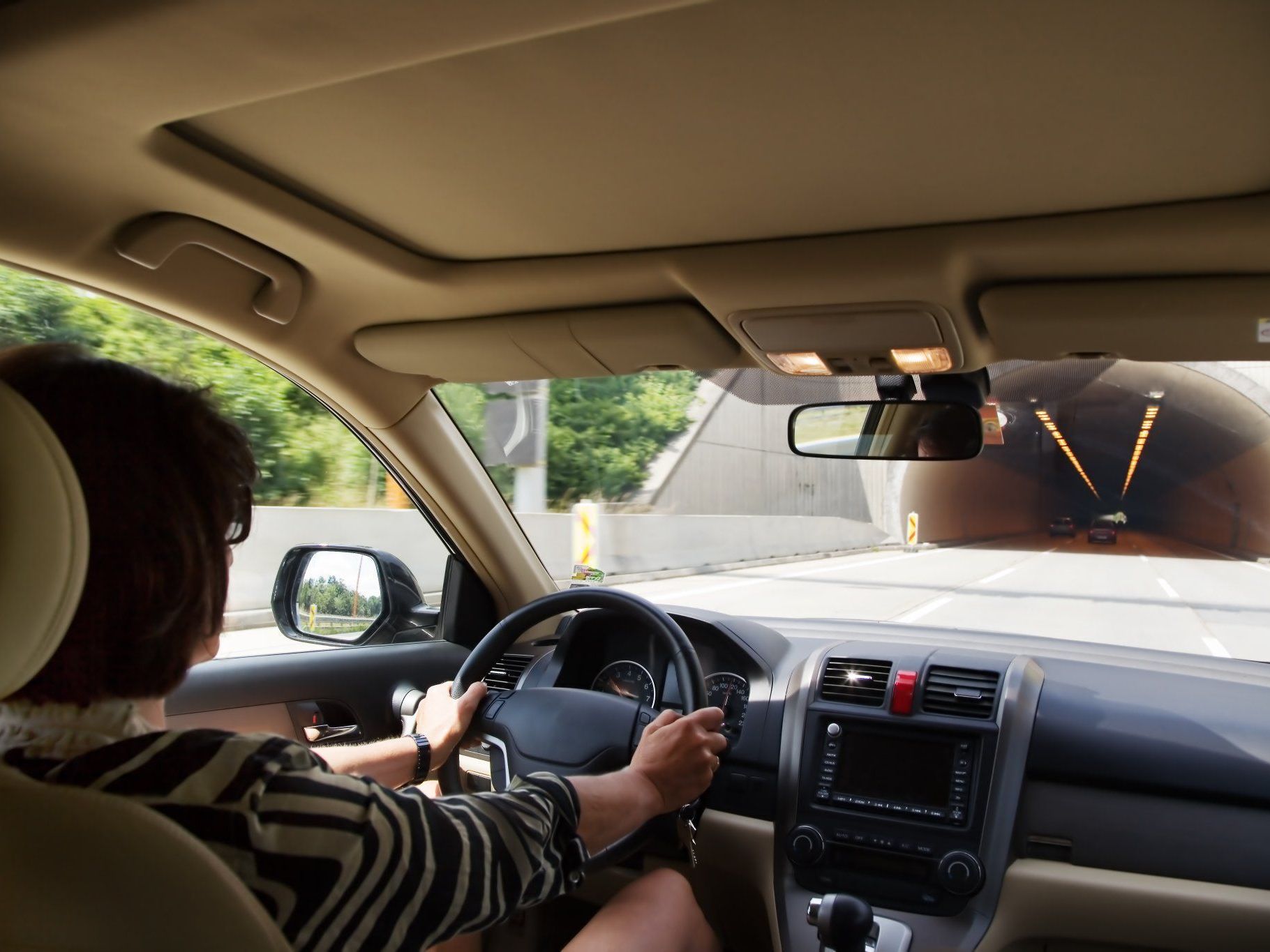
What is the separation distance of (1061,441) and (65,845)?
785cm

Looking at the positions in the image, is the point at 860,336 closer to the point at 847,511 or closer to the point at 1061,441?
the point at 1061,441

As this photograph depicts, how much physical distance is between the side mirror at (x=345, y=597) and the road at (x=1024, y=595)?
12cm

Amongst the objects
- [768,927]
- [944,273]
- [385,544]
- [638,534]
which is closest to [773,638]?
[768,927]

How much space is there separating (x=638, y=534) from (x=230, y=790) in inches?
231

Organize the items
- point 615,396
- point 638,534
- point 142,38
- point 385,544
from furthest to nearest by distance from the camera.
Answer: point 638,534 < point 615,396 < point 385,544 < point 142,38

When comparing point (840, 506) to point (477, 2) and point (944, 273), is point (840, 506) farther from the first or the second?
point (477, 2)

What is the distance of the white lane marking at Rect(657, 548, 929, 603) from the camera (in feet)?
15.2

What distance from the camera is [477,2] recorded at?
1612 mm

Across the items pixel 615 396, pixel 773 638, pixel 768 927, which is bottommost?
pixel 768 927

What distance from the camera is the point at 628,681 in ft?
11.4

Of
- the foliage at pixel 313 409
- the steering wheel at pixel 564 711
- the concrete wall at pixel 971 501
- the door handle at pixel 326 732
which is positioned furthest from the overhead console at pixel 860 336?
the concrete wall at pixel 971 501

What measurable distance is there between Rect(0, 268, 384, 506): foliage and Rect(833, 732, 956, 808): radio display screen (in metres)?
1.93

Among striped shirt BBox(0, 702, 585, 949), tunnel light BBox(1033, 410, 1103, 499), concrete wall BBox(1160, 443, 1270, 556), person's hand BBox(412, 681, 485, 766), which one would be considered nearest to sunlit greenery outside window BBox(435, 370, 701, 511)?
person's hand BBox(412, 681, 485, 766)

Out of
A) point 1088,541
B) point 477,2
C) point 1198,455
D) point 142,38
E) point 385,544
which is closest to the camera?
point 477,2
